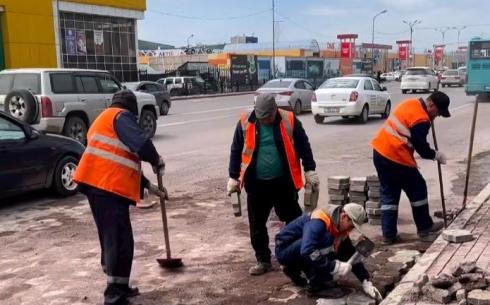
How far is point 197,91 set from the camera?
1793 inches

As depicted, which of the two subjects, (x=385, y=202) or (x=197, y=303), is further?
(x=385, y=202)

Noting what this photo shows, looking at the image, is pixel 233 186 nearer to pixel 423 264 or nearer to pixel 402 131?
pixel 423 264

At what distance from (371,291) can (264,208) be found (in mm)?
1246

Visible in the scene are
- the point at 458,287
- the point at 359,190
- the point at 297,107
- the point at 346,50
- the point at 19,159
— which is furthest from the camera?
the point at 346,50

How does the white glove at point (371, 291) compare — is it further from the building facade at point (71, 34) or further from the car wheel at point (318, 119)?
the building facade at point (71, 34)

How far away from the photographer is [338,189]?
721 cm

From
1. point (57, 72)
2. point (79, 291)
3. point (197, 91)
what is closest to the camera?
point (79, 291)

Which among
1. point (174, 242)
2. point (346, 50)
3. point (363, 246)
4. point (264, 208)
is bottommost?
point (174, 242)

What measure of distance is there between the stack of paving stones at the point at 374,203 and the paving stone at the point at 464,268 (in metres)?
2.17

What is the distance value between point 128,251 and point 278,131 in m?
1.58

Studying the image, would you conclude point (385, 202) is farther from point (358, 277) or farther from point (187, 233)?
point (187, 233)

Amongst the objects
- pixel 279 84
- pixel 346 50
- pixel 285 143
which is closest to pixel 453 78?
pixel 279 84

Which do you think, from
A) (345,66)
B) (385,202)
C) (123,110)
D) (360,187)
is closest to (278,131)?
(123,110)

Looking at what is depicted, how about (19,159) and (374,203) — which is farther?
(19,159)
